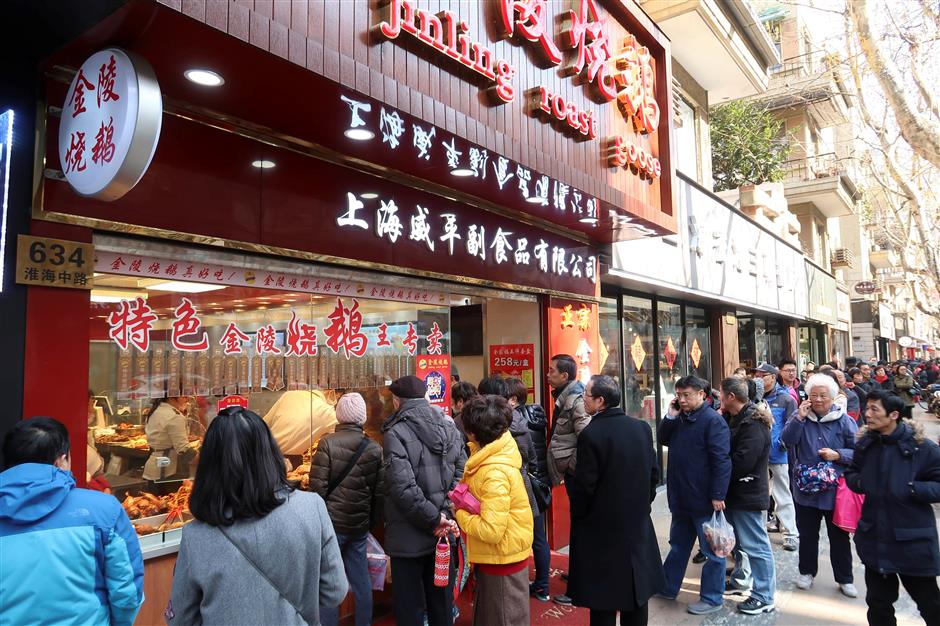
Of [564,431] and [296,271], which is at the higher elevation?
[296,271]

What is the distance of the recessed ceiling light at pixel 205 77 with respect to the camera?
3.22m

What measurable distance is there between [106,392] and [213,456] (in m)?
2.26

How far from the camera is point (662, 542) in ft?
23.1

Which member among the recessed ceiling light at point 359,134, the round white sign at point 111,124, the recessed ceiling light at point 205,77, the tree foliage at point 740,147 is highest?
the tree foliage at point 740,147

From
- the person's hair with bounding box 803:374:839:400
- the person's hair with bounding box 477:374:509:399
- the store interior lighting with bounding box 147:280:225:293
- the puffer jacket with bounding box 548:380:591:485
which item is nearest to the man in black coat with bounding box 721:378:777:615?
the person's hair with bounding box 803:374:839:400

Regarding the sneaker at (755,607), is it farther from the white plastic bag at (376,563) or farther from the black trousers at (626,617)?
the white plastic bag at (376,563)

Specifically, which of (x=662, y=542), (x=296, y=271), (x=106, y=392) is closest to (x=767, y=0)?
(x=662, y=542)

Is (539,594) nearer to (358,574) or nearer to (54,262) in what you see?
(358,574)

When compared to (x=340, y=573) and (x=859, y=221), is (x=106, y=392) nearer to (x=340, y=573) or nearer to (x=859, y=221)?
(x=340, y=573)

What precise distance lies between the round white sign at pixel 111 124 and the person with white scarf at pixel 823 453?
5704 millimetres

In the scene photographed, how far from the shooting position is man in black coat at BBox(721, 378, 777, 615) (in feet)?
16.8

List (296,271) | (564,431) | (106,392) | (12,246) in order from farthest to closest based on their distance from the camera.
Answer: (564,431) < (296,271) < (106,392) < (12,246)

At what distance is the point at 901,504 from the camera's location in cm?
385

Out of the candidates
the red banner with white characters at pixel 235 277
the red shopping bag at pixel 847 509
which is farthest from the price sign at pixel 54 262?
the red shopping bag at pixel 847 509
